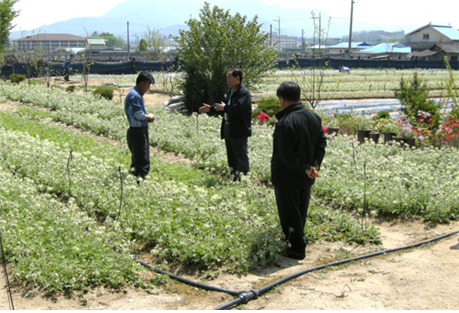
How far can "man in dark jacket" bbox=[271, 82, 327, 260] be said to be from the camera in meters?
4.51

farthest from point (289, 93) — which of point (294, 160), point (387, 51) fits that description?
point (387, 51)

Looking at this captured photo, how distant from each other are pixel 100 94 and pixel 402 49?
7872cm

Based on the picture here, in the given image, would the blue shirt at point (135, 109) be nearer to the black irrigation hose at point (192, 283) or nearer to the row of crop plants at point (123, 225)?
the row of crop plants at point (123, 225)

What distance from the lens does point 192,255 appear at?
14.8 feet

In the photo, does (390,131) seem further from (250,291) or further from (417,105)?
(250,291)

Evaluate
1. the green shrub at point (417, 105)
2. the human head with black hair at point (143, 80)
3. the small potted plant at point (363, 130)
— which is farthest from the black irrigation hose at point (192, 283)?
the green shrub at point (417, 105)

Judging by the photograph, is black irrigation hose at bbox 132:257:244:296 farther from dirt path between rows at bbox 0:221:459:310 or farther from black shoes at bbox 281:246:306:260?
black shoes at bbox 281:246:306:260

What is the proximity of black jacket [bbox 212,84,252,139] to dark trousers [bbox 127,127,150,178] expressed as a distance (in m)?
1.24

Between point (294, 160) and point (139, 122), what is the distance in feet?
9.26

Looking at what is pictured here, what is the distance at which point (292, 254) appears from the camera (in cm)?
480

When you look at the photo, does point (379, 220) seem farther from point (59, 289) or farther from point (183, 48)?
point (183, 48)

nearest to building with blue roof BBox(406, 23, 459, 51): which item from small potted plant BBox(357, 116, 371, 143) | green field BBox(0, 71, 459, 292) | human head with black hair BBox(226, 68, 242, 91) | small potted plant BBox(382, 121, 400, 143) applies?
small potted plant BBox(357, 116, 371, 143)

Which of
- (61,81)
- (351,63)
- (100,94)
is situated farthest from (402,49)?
(100,94)

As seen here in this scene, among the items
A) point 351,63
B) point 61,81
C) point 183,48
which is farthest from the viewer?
point 351,63
